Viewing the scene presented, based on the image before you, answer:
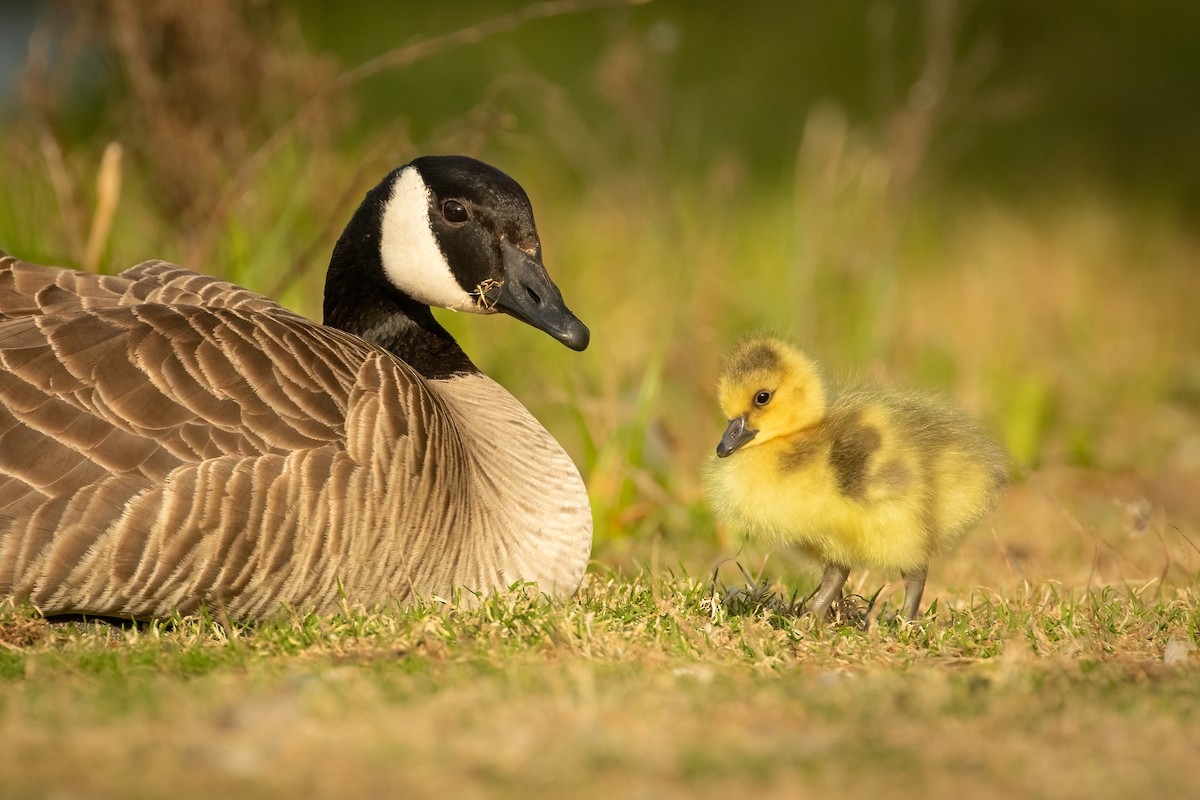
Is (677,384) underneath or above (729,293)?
underneath

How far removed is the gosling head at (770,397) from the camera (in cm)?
466

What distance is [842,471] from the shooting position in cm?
447

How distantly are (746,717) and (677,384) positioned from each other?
17.2 feet

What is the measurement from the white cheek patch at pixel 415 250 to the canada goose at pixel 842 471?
3.55ft

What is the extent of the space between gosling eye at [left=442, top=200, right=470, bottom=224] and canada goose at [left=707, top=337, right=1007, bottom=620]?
1105 mm

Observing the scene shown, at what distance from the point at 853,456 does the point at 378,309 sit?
191 cm

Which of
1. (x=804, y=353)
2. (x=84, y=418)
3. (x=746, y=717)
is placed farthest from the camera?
(x=804, y=353)

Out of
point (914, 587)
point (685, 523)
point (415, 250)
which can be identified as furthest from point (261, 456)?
point (685, 523)

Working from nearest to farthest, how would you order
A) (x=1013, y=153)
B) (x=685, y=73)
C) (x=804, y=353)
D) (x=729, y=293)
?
(x=804, y=353), (x=729, y=293), (x=1013, y=153), (x=685, y=73)

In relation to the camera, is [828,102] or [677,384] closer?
[677,384]

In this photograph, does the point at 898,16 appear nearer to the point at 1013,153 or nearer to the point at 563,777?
the point at 1013,153

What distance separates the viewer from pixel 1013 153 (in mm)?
16078

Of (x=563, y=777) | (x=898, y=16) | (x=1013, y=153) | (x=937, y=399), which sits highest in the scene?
(x=898, y=16)

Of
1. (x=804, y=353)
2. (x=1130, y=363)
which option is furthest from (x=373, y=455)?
(x=1130, y=363)
